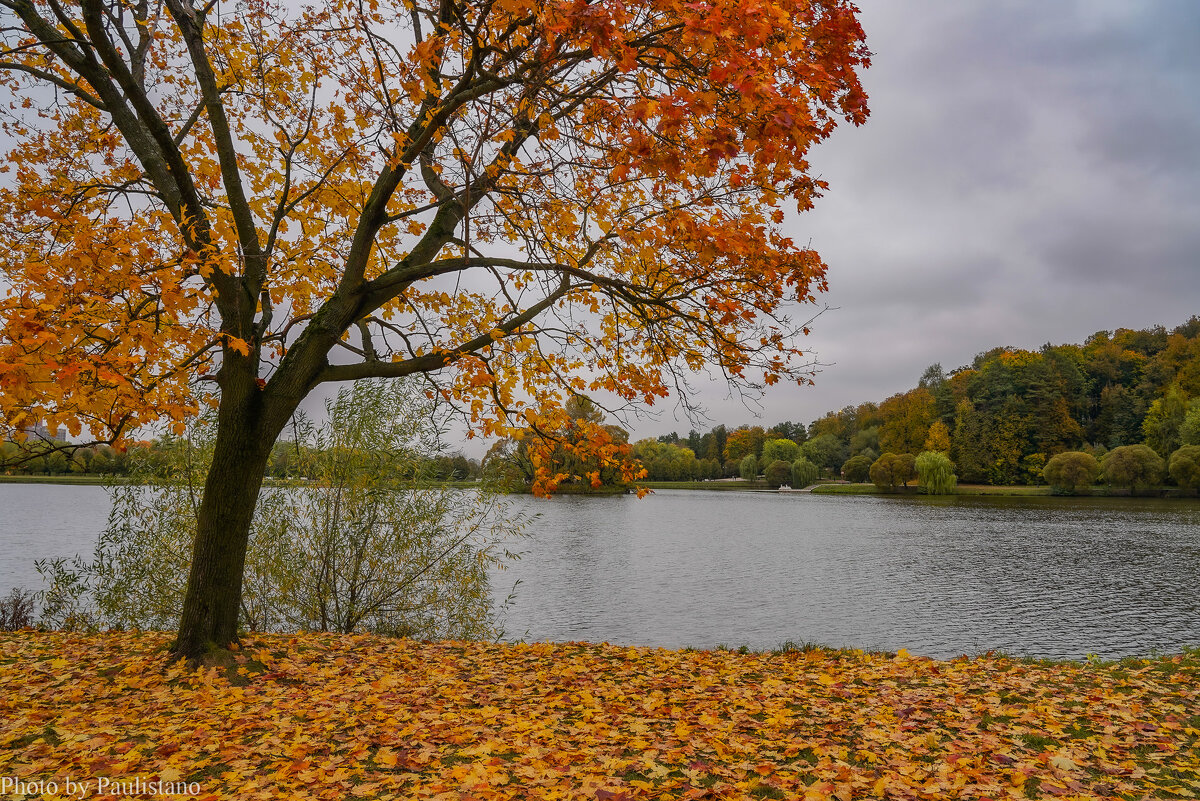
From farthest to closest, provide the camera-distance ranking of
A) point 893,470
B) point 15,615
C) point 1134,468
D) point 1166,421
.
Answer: point 893,470
point 1166,421
point 1134,468
point 15,615

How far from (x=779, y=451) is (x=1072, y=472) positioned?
4839cm

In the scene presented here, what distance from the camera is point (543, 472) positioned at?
6.95 m

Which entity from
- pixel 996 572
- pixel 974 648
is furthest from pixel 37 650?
pixel 996 572

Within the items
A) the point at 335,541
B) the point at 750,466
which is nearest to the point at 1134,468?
the point at 750,466

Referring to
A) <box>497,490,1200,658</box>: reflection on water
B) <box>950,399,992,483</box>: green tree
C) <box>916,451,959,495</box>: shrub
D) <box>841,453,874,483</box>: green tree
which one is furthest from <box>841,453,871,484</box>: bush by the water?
<box>497,490,1200,658</box>: reflection on water

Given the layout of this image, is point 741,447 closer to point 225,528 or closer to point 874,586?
point 874,586

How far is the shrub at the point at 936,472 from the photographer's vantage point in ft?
222

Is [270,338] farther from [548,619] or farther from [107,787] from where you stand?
[548,619]

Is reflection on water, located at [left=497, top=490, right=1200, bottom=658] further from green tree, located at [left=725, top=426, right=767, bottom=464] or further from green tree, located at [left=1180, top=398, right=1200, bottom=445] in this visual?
green tree, located at [left=725, top=426, right=767, bottom=464]

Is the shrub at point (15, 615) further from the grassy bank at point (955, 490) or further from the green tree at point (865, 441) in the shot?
the green tree at point (865, 441)

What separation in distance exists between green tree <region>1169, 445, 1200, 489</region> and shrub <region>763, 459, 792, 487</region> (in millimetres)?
48385

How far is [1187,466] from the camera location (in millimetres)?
53906

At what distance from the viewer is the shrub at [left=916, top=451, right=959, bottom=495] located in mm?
67688

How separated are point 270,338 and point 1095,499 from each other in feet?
235
